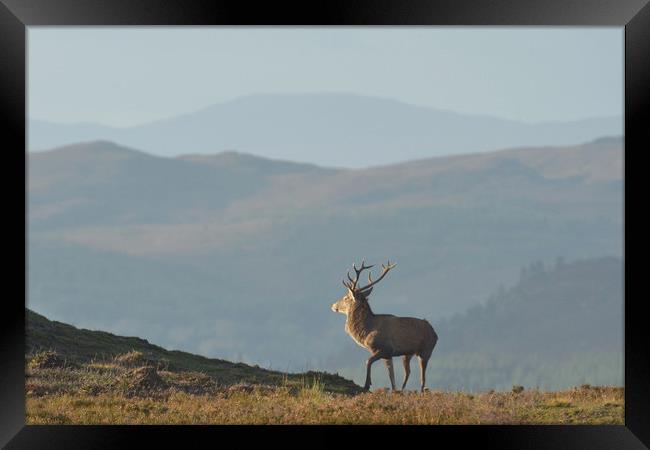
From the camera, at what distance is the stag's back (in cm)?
1914

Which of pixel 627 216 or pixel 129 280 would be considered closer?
pixel 627 216

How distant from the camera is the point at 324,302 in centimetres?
9769

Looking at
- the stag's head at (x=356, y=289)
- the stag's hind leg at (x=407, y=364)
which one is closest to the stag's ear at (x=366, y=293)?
the stag's head at (x=356, y=289)

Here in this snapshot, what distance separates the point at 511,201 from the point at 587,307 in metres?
24.9

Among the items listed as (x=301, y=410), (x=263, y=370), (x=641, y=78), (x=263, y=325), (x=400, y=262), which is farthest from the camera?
(x=400, y=262)

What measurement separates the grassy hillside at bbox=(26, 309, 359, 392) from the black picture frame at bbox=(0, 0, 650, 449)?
5.58m

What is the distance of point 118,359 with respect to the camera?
21016mm

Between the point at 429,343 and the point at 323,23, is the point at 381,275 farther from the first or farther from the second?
the point at 323,23

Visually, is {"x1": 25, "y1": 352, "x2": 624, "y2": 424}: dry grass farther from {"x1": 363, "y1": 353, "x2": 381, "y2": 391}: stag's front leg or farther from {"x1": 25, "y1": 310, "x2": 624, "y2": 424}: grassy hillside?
{"x1": 363, "y1": 353, "x2": 381, "y2": 391}: stag's front leg

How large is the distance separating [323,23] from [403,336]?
7.58 metres

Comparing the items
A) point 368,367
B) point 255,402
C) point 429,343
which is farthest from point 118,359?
point 429,343

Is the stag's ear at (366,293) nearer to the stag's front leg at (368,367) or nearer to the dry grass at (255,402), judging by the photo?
the stag's front leg at (368,367)

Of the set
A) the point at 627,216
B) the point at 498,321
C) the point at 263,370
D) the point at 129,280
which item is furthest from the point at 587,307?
the point at 627,216

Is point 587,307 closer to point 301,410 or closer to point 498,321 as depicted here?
point 498,321
